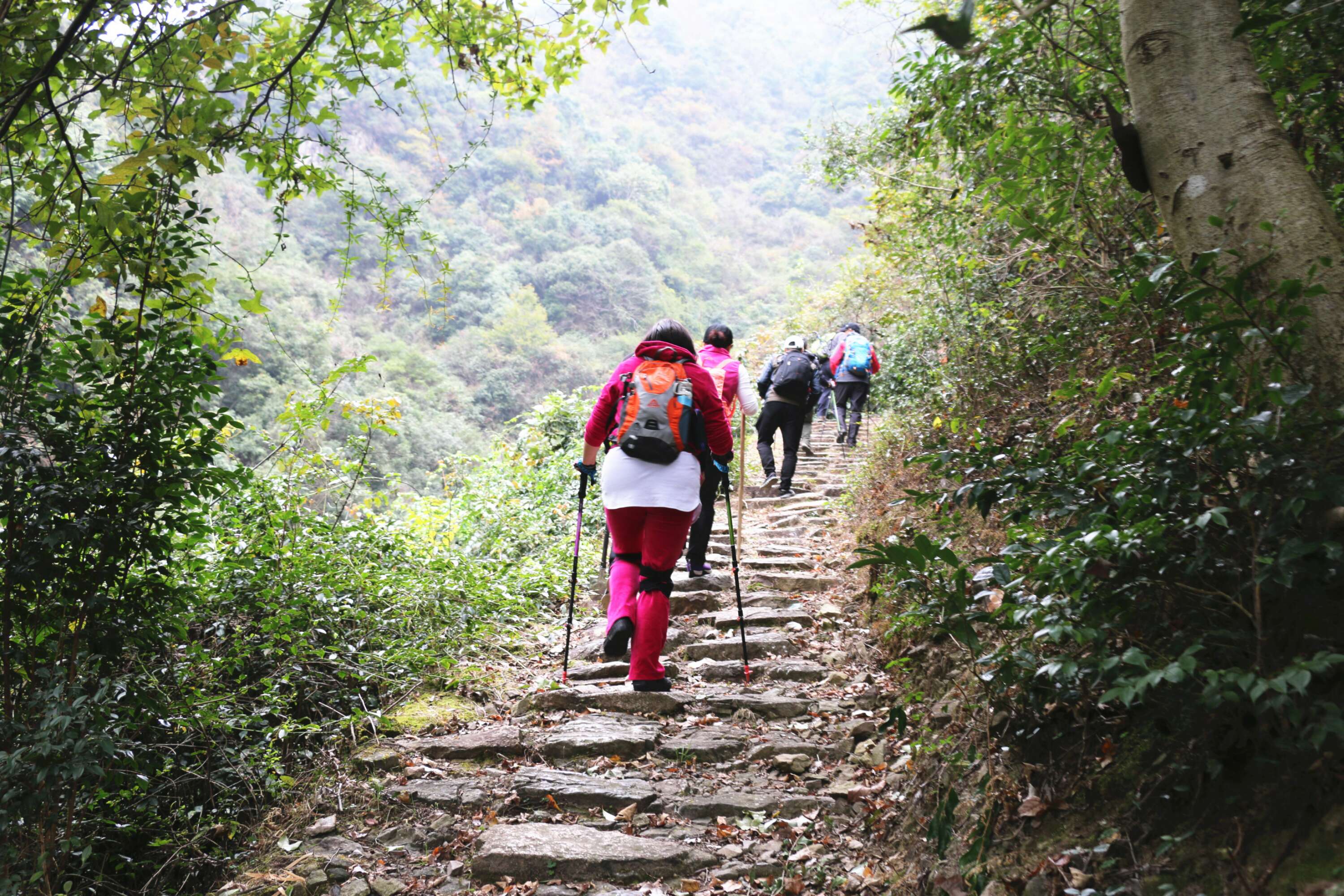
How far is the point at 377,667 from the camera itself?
16.2 ft

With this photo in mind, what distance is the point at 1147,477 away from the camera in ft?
6.69

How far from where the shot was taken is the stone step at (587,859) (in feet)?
10.00

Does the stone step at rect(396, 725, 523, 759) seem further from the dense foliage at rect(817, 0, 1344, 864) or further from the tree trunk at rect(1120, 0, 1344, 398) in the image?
the tree trunk at rect(1120, 0, 1344, 398)

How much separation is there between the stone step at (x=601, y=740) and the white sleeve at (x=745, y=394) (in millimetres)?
3153

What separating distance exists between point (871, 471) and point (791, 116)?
69.5 metres

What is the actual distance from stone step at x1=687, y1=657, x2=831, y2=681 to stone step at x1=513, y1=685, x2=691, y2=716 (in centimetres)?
39

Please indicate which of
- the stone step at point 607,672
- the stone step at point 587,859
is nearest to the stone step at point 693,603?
the stone step at point 607,672

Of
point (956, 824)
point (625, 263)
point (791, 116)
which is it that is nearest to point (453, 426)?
point (625, 263)

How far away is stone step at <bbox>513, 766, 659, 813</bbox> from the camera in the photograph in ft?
11.7

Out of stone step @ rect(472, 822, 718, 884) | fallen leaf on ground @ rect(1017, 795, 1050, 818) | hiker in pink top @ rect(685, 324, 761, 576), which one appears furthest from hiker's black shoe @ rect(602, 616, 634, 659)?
fallen leaf on ground @ rect(1017, 795, 1050, 818)

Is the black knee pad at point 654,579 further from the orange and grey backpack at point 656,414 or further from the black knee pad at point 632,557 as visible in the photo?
the orange and grey backpack at point 656,414

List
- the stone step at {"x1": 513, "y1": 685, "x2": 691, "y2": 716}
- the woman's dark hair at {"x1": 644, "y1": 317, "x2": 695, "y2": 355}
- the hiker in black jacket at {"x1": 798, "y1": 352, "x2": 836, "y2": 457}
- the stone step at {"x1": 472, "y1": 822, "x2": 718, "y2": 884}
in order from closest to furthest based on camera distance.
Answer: the stone step at {"x1": 472, "y1": 822, "x2": 718, "y2": 884} < the stone step at {"x1": 513, "y1": 685, "x2": 691, "y2": 716} < the woman's dark hair at {"x1": 644, "y1": 317, "x2": 695, "y2": 355} < the hiker in black jacket at {"x1": 798, "y1": 352, "x2": 836, "y2": 457}

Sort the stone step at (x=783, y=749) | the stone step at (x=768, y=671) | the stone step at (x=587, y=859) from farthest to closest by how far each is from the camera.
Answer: the stone step at (x=768, y=671), the stone step at (x=783, y=749), the stone step at (x=587, y=859)

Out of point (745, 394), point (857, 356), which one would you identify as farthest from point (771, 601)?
point (857, 356)
